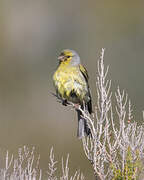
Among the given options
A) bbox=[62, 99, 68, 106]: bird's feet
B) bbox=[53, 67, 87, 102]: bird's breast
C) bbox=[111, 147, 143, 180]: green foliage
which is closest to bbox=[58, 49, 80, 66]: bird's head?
bbox=[53, 67, 87, 102]: bird's breast

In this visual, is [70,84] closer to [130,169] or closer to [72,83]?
[72,83]

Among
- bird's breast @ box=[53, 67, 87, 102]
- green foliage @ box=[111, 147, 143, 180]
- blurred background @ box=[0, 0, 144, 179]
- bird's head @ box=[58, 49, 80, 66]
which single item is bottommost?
green foliage @ box=[111, 147, 143, 180]

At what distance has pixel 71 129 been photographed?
83.4ft

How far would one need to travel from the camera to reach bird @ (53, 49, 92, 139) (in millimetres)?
10047

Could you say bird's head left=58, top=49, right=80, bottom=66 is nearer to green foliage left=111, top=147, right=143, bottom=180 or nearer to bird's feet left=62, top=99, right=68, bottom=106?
bird's feet left=62, top=99, right=68, bottom=106

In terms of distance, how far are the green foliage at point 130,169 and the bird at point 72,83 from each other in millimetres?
1966

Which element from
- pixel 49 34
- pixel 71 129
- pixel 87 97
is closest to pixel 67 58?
pixel 87 97

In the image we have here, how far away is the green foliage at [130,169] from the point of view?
7.83m

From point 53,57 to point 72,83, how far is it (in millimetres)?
20246

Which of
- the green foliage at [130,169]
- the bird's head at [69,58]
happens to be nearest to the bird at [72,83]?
the bird's head at [69,58]

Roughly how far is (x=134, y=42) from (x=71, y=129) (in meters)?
6.71

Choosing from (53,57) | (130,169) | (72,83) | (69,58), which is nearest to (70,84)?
(72,83)

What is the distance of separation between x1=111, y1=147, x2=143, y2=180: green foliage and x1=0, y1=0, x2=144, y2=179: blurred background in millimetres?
10848

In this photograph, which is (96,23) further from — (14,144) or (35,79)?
(14,144)
